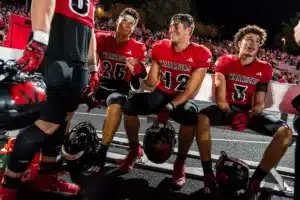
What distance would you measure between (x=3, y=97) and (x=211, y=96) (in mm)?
2991

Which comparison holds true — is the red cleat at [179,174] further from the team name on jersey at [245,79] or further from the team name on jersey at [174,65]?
the team name on jersey at [245,79]

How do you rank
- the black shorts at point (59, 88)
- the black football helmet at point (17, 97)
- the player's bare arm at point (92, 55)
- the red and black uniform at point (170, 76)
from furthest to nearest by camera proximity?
1. the red and black uniform at point (170, 76)
2. the player's bare arm at point (92, 55)
3. the black shorts at point (59, 88)
4. the black football helmet at point (17, 97)

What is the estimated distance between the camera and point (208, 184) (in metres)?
2.94

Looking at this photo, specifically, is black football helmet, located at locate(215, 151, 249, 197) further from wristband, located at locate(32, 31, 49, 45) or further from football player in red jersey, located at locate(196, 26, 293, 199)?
wristband, located at locate(32, 31, 49, 45)

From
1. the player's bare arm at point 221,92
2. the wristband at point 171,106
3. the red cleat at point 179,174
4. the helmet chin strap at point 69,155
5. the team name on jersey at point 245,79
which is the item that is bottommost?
the red cleat at point 179,174

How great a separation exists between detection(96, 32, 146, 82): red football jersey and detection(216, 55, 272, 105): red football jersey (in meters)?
0.96

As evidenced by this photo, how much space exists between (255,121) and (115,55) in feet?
5.42

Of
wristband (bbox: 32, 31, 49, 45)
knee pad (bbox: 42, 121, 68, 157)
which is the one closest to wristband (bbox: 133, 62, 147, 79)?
knee pad (bbox: 42, 121, 68, 157)

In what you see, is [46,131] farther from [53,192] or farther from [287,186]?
[287,186]

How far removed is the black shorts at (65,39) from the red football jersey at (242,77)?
1.65 m

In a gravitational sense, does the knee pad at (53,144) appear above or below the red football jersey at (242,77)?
below

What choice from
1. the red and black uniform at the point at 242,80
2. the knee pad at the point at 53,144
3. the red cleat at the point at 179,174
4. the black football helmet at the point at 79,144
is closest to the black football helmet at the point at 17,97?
the knee pad at the point at 53,144

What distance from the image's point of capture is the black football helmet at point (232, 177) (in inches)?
116

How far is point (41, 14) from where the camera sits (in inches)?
78.2
